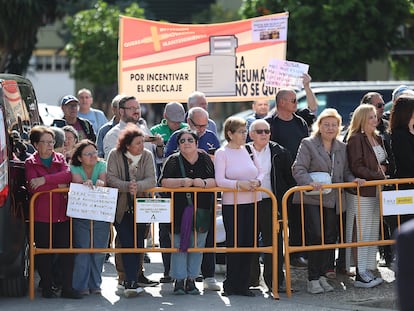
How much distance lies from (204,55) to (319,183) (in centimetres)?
387

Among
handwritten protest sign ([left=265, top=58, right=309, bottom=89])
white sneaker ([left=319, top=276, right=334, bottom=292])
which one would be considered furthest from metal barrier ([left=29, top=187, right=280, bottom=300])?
handwritten protest sign ([left=265, top=58, right=309, bottom=89])

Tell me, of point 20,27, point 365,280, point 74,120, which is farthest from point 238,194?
point 20,27

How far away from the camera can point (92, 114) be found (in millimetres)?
12859

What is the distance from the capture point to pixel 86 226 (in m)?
8.91

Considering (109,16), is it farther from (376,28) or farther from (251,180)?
(251,180)

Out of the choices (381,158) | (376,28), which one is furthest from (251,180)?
(376,28)

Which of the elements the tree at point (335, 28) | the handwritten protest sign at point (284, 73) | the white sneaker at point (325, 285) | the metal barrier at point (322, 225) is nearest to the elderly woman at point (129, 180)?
the metal barrier at point (322, 225)

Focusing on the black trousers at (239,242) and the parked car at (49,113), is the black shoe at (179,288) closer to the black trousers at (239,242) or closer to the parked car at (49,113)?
the black trousers at (239,242)

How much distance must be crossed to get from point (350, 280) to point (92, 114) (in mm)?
4710

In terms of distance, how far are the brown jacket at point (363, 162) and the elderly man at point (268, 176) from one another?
0.61 m

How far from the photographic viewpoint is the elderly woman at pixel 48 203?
8.66m

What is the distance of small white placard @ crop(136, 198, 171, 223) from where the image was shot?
28.8 ft

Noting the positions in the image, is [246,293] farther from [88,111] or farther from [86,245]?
[88,111]

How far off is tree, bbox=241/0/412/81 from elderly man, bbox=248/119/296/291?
1825 centimetres
